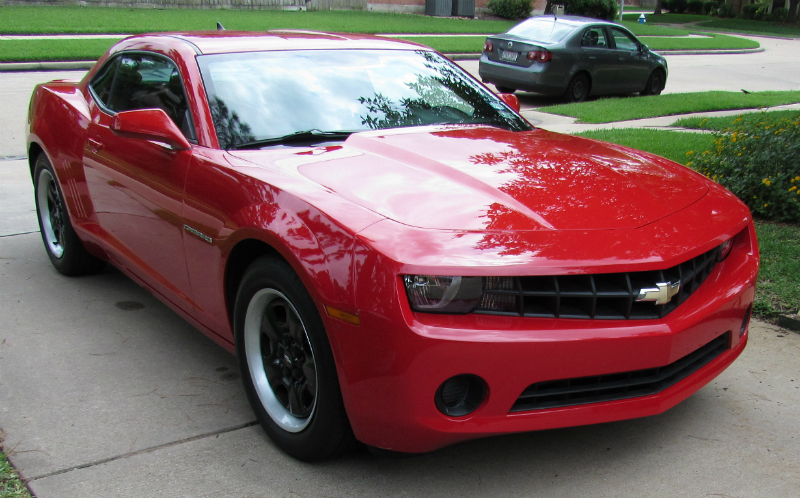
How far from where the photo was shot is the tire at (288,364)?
272 cm

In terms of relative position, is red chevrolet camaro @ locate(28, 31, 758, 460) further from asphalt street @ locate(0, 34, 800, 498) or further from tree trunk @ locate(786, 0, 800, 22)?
tree trunk @ locate(786, 0, 800, 22)

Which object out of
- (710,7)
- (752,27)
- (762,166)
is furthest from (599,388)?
(710,7)

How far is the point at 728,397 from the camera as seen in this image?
3.51 m

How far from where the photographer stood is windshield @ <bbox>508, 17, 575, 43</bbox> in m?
14.1

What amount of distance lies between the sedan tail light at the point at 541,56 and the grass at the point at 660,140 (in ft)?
13.1

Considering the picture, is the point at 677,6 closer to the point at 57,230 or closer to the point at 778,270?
the point at 778,270

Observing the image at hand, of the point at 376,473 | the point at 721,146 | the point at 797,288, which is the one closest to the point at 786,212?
the point at 721,146

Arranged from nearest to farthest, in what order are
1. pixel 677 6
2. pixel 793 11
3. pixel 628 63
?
pixel 628 63
pixel 793 11
pixel 677 6

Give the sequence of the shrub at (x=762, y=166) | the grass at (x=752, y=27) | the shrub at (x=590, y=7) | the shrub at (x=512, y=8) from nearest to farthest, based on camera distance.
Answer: the shrub at (x=762, y=166)
the shrub at (x=590, y=7)
the shrub at (x=512, y=8)
the grass at (x=752, y=27)

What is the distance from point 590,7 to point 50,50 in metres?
28.9

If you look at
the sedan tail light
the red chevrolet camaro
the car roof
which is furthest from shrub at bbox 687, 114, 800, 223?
the sedan tail light

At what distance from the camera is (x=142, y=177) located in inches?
148

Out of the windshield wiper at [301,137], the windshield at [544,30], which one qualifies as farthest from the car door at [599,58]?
the windshield wiper at [301,137]

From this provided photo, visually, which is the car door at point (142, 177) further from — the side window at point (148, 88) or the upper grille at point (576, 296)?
the upper grille at point (576, 296)
